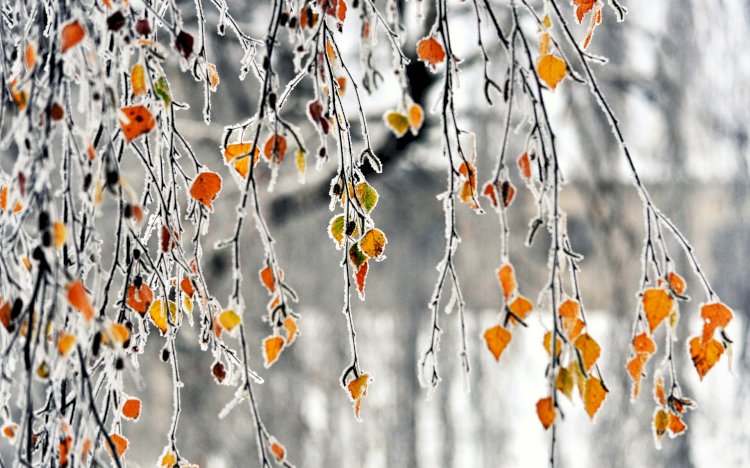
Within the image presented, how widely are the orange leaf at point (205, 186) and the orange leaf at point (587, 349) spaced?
16.1 inches

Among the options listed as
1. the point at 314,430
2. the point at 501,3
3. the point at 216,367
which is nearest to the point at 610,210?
the point at 501,3

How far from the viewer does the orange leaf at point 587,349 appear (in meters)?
0.89

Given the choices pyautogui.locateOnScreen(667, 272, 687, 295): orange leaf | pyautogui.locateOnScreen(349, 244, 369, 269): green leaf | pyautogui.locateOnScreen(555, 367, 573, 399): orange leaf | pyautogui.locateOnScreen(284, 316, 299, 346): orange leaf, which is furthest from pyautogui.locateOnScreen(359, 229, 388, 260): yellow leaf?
pyautogui.locateOnScreen(667, 272, 687, 295): orange leaf

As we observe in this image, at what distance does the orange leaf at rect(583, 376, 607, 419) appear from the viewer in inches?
34.4

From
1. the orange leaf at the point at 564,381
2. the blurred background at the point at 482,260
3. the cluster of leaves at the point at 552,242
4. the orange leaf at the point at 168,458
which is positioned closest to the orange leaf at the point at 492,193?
the cluster of leaves at the point at 552,242

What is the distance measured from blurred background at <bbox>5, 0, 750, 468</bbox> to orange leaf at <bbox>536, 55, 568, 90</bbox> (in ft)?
5.27

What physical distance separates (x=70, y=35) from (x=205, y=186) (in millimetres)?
259

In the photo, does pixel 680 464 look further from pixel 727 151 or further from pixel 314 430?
pixel 314 430

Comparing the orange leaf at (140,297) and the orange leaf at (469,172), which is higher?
the orange leaf at (469,172)

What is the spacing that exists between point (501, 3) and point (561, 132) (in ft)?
1.69

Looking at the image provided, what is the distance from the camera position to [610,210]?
10.2ft

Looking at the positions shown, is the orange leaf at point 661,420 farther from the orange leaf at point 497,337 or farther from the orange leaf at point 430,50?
the orange leaf at point 430,50

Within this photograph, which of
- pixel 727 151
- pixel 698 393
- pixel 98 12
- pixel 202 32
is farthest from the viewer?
pixel 698 393

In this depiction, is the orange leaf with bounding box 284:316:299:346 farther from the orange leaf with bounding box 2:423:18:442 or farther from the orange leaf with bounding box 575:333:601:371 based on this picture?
the orange leaf with bounding box 2:423:18:442
